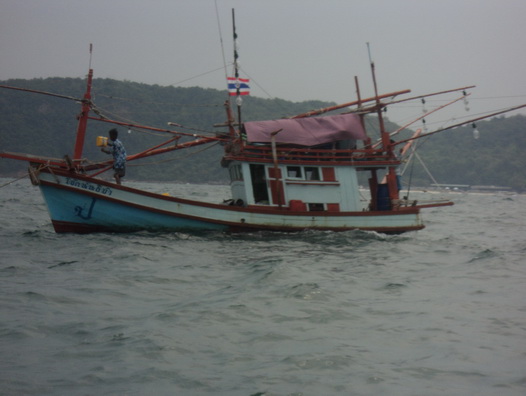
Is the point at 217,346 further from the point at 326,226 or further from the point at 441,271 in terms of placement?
the point at 326,226

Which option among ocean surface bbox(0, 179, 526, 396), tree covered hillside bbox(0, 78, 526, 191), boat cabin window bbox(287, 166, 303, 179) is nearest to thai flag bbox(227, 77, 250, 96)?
boat cabin window bbox(287, 166, 303, 179)

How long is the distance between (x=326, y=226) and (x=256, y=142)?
3.82 meters

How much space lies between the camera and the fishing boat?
17.6 meters

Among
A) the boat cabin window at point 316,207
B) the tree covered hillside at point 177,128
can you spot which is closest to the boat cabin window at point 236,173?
the boat cabin window at point 316,207

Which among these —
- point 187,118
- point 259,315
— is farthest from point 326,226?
point 187,118

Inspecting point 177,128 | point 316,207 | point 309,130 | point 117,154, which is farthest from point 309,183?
point 177,128

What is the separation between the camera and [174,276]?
11438mm

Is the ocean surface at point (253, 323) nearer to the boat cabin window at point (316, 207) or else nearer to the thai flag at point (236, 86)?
the boat cabin window at point (316, 207)

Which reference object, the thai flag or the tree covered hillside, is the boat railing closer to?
the thai flag

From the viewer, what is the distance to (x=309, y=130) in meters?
20.3

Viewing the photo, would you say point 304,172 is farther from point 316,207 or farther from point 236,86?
point 236,86

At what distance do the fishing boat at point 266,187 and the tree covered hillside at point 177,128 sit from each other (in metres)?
84.4

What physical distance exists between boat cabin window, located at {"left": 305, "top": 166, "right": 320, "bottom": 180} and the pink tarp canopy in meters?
0.90

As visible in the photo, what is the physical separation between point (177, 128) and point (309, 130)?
11807 cm
